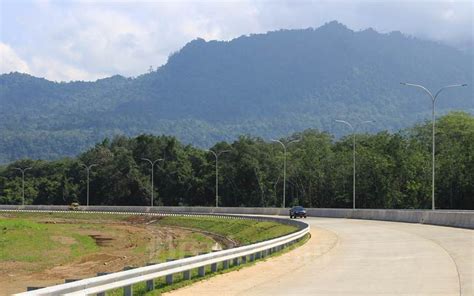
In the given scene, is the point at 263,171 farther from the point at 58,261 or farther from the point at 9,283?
the point at 9,283

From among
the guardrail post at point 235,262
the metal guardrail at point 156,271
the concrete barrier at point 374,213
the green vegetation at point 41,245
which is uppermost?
the metal guardrail at point 156,271

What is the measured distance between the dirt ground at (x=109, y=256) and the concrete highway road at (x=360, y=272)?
185 inches

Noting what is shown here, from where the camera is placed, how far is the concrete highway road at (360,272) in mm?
16547

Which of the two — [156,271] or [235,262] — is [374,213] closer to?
[235,262]

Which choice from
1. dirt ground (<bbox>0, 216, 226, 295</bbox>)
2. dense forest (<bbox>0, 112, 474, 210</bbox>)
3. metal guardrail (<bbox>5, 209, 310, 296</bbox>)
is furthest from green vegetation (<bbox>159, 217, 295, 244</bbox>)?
dense forest (<bbox>0, 112, 474, 210</bbox>)

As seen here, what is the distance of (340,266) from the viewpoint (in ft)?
72.8

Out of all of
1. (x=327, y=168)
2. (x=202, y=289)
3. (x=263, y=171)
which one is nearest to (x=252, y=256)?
(x=202, y=289)

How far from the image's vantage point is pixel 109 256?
4625 centimetres

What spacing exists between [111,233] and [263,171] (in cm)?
6725

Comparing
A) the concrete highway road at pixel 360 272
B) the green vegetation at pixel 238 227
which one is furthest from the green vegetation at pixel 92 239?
the concrete highway road at pixel 360 272

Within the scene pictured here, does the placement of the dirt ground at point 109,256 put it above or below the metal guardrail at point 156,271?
below

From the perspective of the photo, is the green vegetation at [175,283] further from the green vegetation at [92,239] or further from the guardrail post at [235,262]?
the green vegetation at [92,239]

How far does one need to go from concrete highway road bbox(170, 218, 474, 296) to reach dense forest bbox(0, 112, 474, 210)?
70552 mm

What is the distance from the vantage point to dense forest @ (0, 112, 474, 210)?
106 meters
